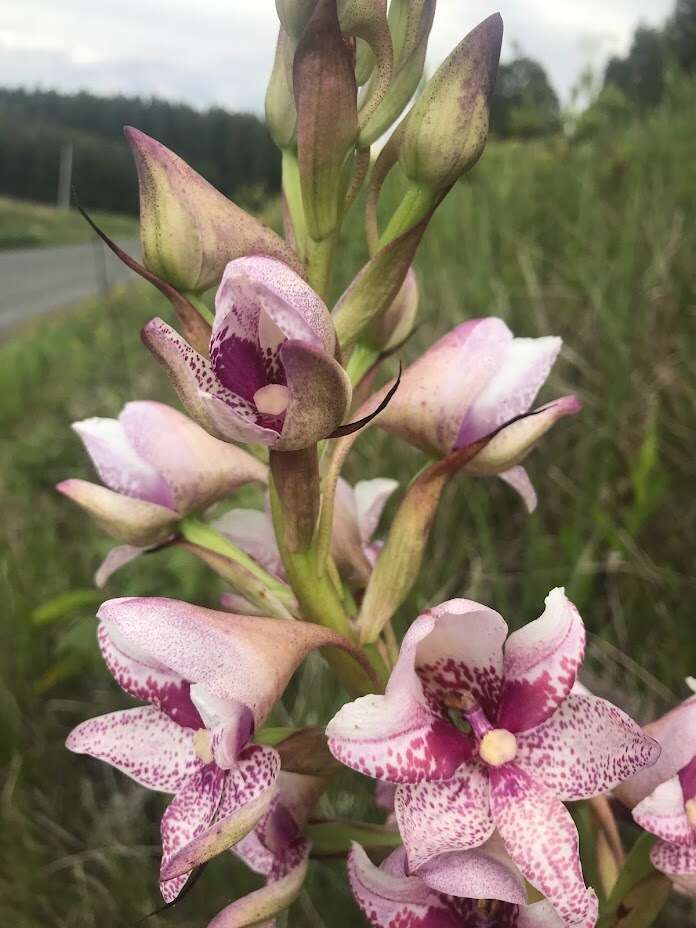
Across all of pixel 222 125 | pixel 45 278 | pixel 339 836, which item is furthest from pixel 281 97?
pixel 45 278

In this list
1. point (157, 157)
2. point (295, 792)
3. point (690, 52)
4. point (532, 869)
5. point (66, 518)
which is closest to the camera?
point (532, 869)

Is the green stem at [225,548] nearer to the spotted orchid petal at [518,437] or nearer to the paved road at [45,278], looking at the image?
the spotted orchid petal at [518,437]

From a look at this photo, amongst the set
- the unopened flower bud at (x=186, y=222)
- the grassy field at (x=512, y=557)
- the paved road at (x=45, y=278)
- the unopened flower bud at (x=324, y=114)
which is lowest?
the paved road at (x=45, y=278)

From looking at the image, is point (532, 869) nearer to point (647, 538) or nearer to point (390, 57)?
point (390, 57)

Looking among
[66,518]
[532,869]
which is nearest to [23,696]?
[66,518]

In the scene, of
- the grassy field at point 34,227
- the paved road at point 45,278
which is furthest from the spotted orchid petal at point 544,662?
the grassy field at point 34,227

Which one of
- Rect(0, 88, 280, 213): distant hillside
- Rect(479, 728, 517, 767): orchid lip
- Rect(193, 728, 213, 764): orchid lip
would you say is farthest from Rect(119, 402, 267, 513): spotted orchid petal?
Rect(0, 88, 280, 213): distant hillside

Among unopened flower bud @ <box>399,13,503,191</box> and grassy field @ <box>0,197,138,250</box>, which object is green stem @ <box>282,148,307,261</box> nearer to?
unopened flower bud @ <box>399,13,503,191</box>
